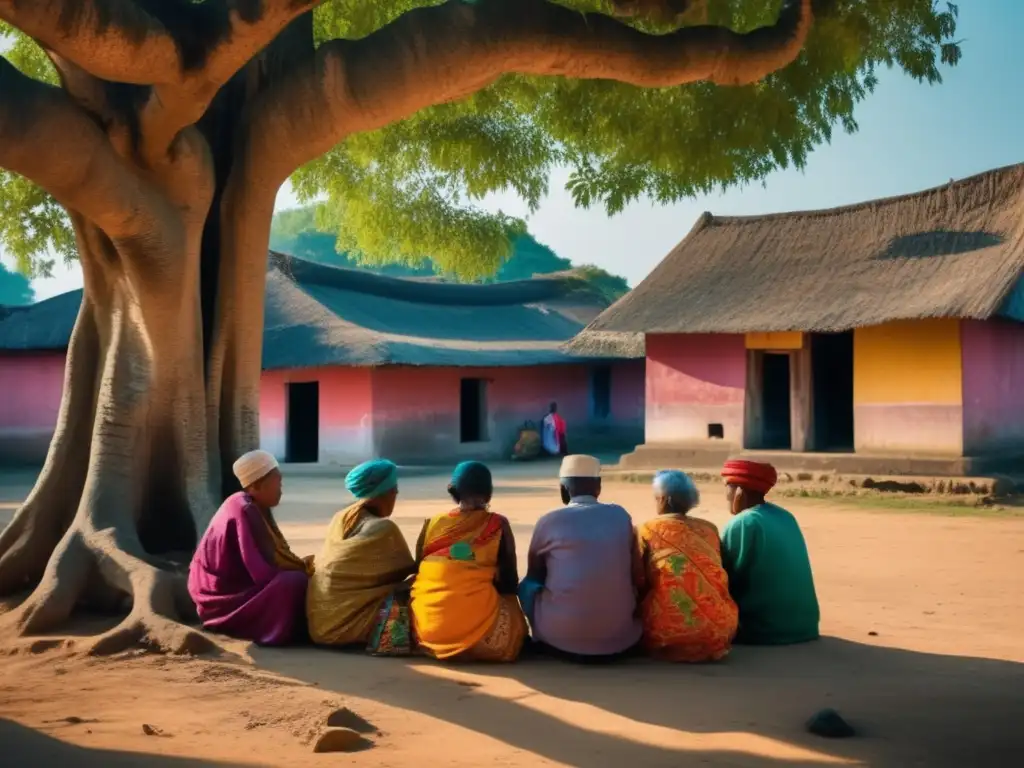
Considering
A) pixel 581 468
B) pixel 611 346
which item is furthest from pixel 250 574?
pixel 611 346

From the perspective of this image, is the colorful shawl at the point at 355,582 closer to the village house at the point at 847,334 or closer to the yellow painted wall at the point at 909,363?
the village house at the point at 847,334

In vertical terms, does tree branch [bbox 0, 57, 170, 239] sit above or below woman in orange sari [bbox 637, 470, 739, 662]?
above

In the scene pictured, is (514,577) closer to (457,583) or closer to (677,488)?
(457,583)

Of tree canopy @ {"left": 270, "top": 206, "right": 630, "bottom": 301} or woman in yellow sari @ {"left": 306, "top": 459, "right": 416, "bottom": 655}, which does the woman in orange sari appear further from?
tree canopy @ {"left": 270, "top": 206, "right": 630, "bottom": 301}

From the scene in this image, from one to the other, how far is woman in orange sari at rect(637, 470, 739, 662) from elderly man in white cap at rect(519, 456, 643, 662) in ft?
0.33

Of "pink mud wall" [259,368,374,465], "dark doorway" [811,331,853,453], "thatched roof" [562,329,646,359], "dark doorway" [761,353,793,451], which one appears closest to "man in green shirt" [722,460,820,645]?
"dark doorway" [811,331,853,453]

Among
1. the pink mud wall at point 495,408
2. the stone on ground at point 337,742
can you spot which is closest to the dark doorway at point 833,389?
the pink mud wall at point 495,408

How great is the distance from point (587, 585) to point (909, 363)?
518 inches

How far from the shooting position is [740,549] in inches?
252

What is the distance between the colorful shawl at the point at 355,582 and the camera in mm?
6266

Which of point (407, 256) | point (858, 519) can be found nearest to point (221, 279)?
point (407, 256)

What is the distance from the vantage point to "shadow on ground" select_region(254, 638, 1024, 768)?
4.43 m

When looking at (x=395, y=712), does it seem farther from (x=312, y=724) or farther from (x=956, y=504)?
(x=956, y=504)

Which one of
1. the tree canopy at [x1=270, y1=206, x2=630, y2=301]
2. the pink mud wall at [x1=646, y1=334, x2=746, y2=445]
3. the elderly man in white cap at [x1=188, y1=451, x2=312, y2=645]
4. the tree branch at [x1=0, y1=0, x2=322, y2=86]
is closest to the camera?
the tree branch at [x1=0, y1=0, x2=322, y2=86]
